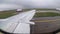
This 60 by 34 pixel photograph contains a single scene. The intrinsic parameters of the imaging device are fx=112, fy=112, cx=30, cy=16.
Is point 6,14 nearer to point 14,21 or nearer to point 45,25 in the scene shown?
point 14,21

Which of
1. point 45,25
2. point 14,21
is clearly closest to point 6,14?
point 14,21

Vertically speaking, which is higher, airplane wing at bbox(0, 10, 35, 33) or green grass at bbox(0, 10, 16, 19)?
green grass at bbox(0, 10, 16, 19)

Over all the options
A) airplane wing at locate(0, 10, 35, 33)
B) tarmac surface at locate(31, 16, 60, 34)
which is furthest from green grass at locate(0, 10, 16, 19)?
tarmac surface at locate(31, 16, 60, 34)

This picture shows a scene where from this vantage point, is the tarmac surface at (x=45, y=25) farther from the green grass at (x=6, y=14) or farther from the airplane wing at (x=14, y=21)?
the green grass at (x=6, y=14)

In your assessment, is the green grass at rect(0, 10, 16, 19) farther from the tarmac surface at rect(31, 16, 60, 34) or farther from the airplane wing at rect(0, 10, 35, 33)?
the tarmac surface at rect(31, 16, 60, 34)

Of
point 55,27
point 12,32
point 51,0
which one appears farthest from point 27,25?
point 51,0

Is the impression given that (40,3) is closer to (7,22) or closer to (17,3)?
(17,3)
